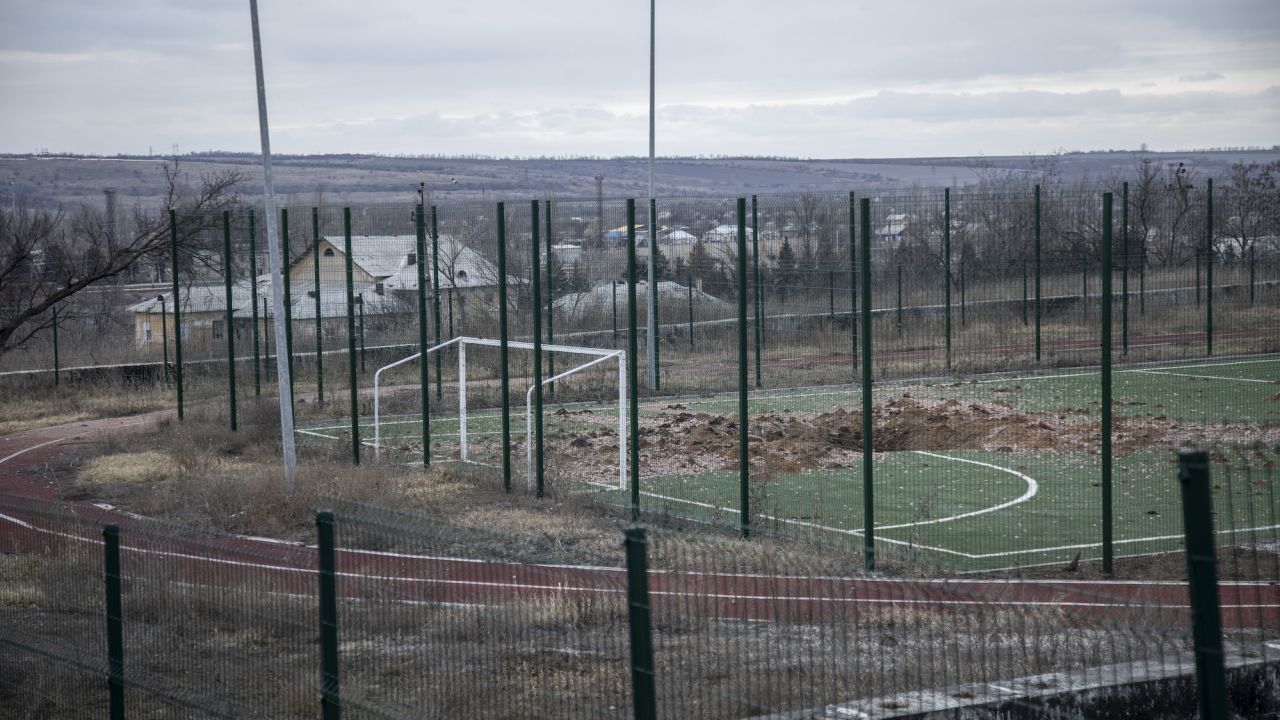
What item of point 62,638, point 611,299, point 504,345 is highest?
point 611,299

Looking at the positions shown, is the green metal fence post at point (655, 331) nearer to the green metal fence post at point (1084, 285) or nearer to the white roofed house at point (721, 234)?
the white roofed house at point (721, 234)

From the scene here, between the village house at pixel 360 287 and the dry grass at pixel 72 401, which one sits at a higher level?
the village house at pixel 360 287

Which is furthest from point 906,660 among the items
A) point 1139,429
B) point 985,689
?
point 1139,429

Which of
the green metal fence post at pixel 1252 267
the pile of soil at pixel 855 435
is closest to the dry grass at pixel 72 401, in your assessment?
the pile of soil at pixel 855 435

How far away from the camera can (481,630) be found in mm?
5156

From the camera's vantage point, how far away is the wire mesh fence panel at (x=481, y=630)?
498 centimetres

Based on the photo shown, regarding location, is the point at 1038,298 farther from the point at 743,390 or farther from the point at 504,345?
the point at 504,345

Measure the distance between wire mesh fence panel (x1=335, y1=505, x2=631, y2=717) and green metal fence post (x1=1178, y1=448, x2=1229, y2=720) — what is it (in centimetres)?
209

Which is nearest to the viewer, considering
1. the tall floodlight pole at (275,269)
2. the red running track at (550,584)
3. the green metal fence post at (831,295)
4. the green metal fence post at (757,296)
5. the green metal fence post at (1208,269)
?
the red running track at (550,584)

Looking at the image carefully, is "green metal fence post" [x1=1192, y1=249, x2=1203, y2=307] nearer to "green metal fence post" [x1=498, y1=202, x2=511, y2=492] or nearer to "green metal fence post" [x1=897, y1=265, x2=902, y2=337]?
"green metal fence post" [x1=897, y1=265, x2=902, y2=337]

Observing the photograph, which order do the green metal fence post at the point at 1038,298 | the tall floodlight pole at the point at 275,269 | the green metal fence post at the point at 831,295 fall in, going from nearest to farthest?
the green metal fence post at the point at 1038,298, the green metal fence post at the point at 831,295, the tall floodlight pole at the point at 275,269

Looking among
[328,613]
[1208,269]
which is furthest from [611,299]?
[328,613]

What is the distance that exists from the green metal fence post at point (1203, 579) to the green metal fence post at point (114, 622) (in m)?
4.88

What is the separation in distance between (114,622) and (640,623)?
11.7ft
